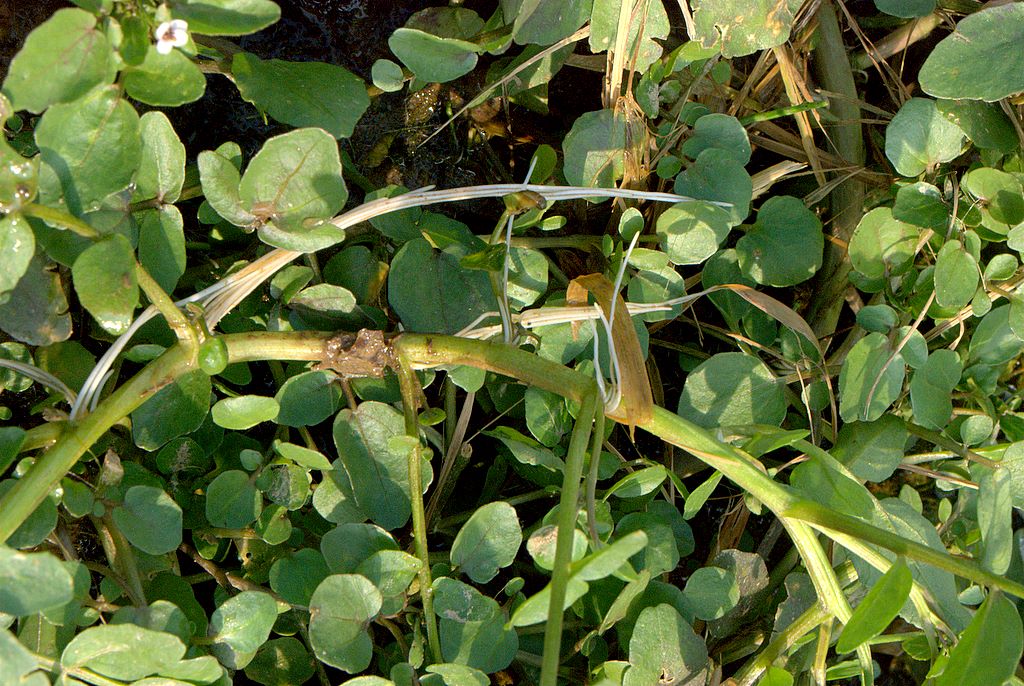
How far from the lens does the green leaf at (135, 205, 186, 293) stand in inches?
35.4

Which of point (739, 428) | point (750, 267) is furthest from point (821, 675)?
point (750, 267)

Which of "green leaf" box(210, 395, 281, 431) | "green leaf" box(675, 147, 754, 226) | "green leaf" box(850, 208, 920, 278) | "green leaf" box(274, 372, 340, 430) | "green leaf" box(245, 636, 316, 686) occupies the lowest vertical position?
"green leaf" box(245, 636, 316, 686)

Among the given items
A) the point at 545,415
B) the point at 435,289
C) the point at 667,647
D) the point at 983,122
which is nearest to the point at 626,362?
the point at 545,415

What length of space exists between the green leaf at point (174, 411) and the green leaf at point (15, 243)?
203 mm

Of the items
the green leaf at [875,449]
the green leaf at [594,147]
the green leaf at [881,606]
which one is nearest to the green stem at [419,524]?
the green leaf at [594,147]

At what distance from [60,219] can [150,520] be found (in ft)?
1.14

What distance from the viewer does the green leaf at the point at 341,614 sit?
0.90 metres

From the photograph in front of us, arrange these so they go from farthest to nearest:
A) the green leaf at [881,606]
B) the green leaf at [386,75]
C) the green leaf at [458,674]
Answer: the green leaf at [386,75], the green leaf at [458,674], the green leaf at [881,606]

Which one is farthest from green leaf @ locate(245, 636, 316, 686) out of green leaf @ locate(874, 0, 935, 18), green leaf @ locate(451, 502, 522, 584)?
green leaf @ locate(874, 0, 935, 18)

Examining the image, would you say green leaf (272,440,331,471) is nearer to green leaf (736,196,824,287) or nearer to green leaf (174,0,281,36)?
green leaf (174,0,281,36)

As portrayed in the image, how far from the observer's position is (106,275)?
0.81 meters

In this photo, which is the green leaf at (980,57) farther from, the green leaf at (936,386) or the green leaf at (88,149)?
the green leaf at (88,149)

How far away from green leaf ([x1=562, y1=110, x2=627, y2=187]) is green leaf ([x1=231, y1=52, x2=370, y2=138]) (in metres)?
0.26

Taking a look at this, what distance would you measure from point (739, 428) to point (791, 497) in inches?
5.5
